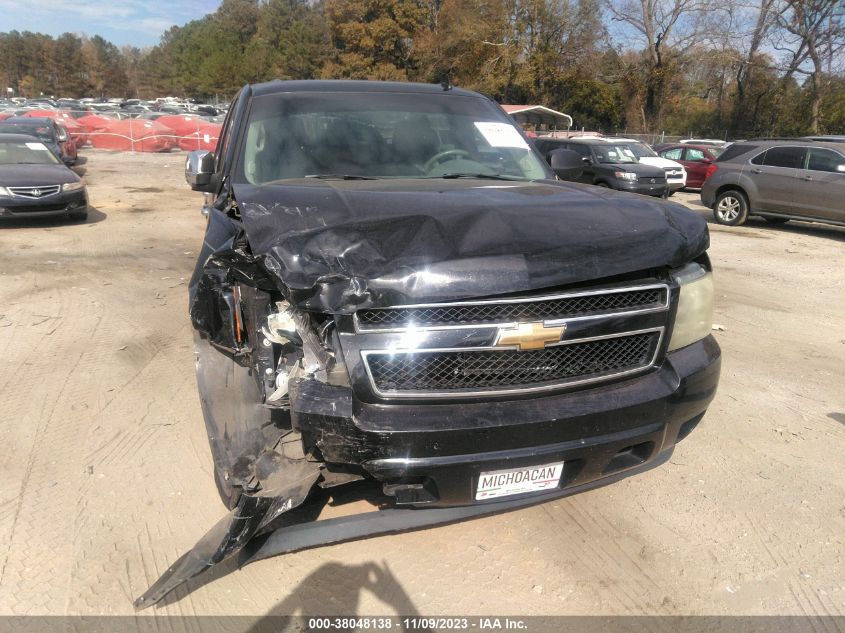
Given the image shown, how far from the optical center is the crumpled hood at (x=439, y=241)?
2.19m

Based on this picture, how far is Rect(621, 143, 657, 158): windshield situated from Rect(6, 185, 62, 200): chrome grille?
1357cm

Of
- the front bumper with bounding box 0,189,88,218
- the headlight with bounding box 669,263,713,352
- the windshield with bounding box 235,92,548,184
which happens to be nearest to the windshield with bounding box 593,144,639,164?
the front bumper with bounding box 0,189,88,218

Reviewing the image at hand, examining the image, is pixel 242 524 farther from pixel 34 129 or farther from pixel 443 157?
pixel 34 129

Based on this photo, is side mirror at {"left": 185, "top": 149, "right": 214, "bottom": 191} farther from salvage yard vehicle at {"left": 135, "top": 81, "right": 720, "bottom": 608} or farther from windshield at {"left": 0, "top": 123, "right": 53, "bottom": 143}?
windshield at {"left": 0, "top": 123, "right": 53, "bottom": 143}

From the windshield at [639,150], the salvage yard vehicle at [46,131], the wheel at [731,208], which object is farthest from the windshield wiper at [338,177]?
the salvage yard vehicle at [46,131]

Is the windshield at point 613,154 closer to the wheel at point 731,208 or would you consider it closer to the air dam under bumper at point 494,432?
the wheel at point 731,208

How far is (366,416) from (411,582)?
887 mm

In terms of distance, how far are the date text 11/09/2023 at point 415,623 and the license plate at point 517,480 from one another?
1.61 ft

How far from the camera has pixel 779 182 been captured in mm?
12406

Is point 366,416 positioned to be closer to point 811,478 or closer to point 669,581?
point 669,581

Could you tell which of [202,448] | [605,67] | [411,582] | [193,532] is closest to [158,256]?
[202,448]

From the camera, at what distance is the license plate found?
240cm

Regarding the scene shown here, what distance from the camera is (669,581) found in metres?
2.73

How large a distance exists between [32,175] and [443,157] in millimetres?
9645
